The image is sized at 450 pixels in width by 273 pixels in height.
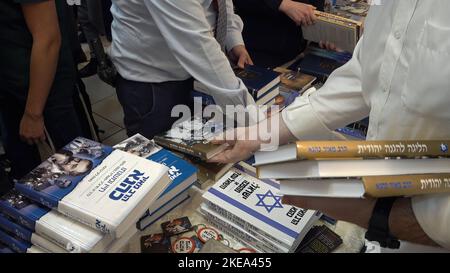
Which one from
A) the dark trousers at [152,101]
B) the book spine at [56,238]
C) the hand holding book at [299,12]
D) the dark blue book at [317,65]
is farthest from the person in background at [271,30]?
the book spine at [56,238]

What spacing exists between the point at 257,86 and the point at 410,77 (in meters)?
0.77

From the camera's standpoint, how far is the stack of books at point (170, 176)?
101cm

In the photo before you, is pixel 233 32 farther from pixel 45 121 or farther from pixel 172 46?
pixel 45 121

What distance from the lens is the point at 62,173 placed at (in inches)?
38.2

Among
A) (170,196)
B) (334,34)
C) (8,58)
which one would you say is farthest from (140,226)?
(334,34)

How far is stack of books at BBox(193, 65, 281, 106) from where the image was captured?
4.71 feet

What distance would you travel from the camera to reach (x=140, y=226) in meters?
1.00

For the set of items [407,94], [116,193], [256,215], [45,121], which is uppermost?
[407,94]

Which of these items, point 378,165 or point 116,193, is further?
point 116,193

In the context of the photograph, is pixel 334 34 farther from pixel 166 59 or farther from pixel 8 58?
pixel 8 58

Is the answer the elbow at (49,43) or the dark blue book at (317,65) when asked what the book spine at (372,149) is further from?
the elbow at (49,43)

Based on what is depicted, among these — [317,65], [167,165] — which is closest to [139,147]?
[167,165]

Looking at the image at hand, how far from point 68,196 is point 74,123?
0.99 meters

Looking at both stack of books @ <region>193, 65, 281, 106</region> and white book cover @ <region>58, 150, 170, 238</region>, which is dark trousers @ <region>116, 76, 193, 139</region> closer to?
stack of books @ <region>193, 65, 281, 106</region>
